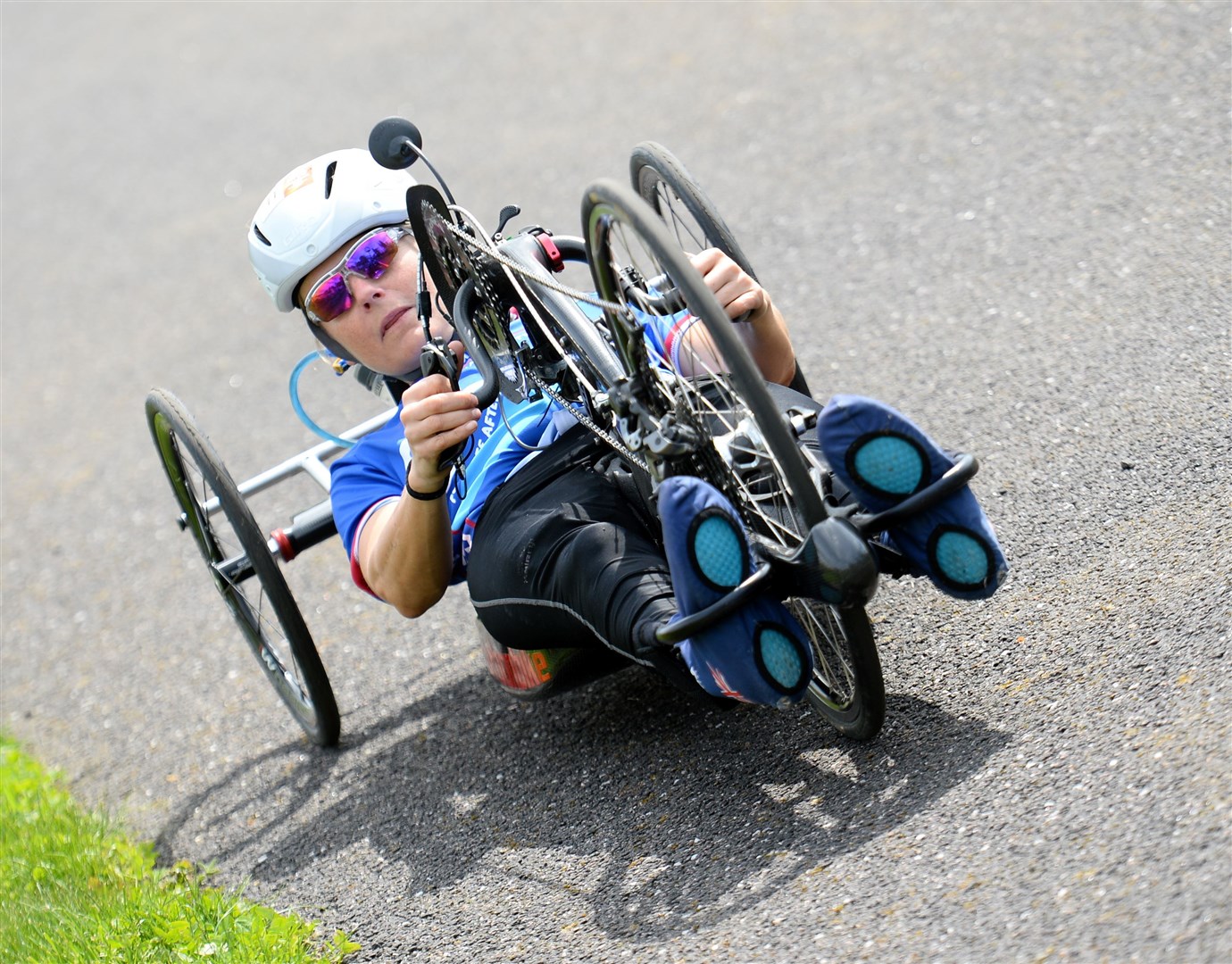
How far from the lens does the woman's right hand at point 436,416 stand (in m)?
2.84

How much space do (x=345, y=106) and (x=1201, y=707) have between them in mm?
8288

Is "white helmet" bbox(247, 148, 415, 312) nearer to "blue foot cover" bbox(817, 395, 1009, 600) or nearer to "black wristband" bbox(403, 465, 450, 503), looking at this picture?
"black wristband" bbox(403, 465, 450, 503)

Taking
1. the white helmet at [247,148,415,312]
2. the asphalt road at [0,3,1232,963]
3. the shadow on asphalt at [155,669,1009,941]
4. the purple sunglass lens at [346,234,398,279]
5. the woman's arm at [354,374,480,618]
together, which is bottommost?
the shadow on asphalt at [155,669,1009,941]

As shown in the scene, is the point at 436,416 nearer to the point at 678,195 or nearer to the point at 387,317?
the point at 387,317

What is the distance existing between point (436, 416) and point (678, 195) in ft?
3.48

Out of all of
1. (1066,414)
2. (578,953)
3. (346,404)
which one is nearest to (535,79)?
(346,404)

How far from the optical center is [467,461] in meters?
3.32

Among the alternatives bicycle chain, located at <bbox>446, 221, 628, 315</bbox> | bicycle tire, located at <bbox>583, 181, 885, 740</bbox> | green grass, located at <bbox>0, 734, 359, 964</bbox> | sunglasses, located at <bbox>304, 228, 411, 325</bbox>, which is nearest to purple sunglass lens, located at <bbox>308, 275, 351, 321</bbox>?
sunglasses, located at <bbox>304, 228, 411, 325</bbox>

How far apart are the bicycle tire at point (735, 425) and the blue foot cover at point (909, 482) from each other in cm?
9

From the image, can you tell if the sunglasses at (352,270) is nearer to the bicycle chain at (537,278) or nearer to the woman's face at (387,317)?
the woman's face at (387,317)

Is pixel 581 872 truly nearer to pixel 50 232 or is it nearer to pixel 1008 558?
pixel 1008 558

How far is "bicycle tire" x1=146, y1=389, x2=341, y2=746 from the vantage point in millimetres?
3518

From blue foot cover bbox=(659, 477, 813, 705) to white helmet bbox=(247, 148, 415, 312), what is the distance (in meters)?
1.40

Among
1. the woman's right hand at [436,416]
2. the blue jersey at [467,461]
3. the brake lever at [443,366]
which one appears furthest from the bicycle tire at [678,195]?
the woman's right hand at [436,416]
